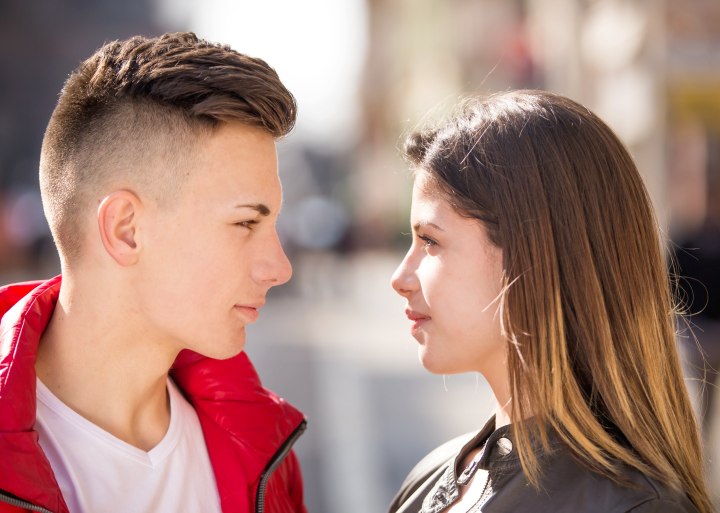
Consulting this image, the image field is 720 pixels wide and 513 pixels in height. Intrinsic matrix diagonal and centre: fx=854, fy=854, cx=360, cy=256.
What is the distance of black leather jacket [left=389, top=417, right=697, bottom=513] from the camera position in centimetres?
225

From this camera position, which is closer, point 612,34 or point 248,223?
point 248,223

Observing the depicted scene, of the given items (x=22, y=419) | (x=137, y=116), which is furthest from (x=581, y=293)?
(x=22, y=419)

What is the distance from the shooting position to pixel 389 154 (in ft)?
156

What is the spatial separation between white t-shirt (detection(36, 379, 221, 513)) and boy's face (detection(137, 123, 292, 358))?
0.36 m

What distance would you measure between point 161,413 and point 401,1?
39.6 meters

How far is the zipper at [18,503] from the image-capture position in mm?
2174

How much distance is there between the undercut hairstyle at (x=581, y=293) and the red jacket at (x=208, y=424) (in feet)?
3.03

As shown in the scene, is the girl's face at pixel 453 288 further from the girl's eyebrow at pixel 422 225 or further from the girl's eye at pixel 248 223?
the girl's eye at pixel 248 223

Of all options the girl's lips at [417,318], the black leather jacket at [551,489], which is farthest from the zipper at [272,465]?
the girl's lips at [417,318]

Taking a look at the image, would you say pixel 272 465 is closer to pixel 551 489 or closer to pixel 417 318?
pixel 417 318

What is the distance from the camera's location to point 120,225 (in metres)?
2.62

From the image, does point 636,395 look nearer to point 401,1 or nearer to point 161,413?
point 161,413

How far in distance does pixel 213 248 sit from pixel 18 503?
0.91 metres

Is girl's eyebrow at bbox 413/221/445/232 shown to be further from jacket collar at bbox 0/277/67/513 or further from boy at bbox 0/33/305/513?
jacket collar at bbox 0/277/67/513
